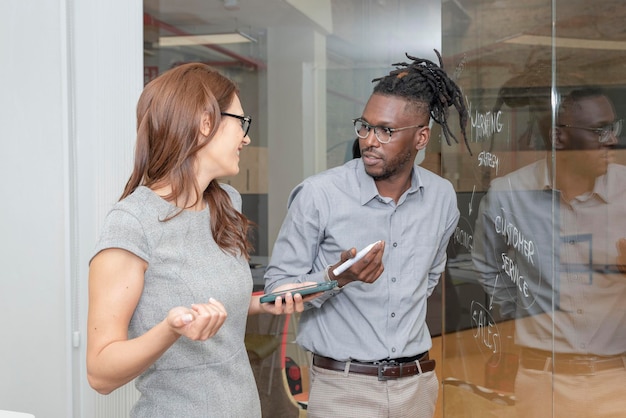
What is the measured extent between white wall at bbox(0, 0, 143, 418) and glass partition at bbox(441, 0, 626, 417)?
1.53m

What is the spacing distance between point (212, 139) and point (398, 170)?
84 centimetres

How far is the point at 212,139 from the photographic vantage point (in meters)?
1.84

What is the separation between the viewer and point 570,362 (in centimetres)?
247

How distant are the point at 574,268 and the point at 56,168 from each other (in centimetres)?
205

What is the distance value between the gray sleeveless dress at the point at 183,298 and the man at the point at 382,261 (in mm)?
502

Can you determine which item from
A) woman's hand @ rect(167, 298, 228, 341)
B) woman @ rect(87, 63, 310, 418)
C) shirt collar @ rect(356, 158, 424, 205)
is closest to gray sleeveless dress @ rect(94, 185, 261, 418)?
woman @ rect(87, 63, 310, 418)

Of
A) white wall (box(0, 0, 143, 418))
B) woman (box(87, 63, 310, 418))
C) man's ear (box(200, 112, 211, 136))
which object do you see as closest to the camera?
woman (box(87, 63, 310, 418))

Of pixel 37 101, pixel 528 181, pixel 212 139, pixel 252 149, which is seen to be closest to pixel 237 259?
pixel 212 139

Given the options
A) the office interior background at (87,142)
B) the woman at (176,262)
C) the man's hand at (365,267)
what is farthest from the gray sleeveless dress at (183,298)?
the office interior background at (87,142)

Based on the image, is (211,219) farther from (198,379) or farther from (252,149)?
(252,149)

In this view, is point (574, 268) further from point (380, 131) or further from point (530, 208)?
point (380, 131)

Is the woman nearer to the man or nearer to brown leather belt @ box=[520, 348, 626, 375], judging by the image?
the man

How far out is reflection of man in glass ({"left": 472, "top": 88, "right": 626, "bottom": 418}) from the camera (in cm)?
234

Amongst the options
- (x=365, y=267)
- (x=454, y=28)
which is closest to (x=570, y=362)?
(x=365, y=267)
